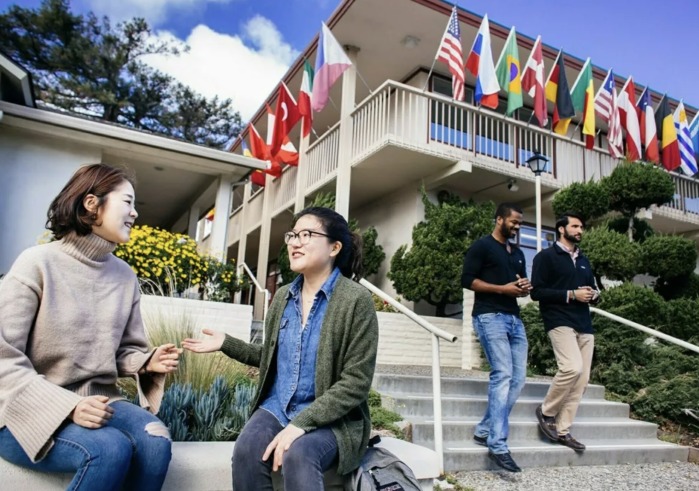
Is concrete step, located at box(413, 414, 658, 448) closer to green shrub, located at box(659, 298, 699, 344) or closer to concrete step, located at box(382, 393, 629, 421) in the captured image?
concrete step, located at box(382, 393, 629, 421)

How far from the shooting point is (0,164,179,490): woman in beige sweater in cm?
166

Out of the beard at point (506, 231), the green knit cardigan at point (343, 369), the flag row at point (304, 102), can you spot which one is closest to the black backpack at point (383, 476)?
the green knit cardigan at point (343, 369)

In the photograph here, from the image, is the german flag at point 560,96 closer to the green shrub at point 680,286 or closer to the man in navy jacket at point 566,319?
the green shrub at point 680,286

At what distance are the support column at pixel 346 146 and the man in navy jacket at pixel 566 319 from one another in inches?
239

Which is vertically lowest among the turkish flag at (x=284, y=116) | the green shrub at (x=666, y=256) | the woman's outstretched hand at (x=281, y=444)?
the woman's outstretched hand at (x=281, y=444)

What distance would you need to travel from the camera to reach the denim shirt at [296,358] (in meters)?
2.06

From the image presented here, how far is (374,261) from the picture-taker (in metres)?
10.8

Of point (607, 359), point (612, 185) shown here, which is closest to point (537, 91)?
point (612, 185)

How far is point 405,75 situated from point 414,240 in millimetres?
4499

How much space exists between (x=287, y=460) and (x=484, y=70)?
9.17 meters

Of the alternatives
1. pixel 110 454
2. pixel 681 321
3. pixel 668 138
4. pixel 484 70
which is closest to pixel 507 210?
pixel 110 454

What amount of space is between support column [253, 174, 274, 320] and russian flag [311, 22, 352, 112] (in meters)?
5.51

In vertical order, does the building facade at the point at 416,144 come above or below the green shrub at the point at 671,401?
above

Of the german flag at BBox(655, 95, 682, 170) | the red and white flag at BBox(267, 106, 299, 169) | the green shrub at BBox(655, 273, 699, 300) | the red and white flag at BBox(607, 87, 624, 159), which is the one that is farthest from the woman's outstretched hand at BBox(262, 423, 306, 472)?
the german flag at BBox(655, 95, 682, 170)
